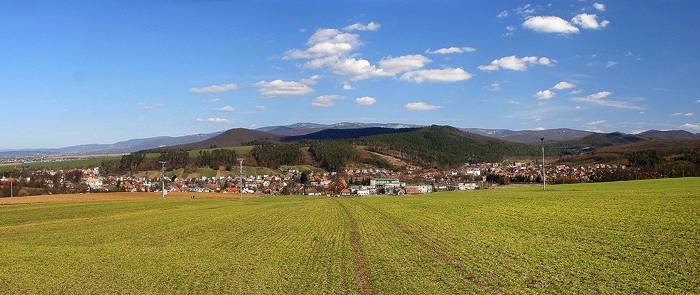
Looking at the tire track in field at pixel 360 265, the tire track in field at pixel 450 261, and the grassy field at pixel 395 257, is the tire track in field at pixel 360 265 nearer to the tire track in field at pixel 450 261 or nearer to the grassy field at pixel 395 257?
the grassy field at pixel 395 257

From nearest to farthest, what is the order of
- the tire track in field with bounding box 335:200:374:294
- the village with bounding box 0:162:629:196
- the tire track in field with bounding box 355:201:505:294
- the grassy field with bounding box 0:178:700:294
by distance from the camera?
1. the tire track in field with bounding box 355:201:505:294
2. the grassy field with bounding box 0:178:700:294
3. the tire track in field with bounding box 335:200:374:294
4. the village with bounding box 0:162:629:196

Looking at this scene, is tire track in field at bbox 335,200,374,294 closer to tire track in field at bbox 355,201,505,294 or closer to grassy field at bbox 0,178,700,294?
grassy field at bbox 0,178,700,294

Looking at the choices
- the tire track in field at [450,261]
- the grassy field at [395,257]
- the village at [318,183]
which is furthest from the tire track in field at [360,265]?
the village at [318,183]

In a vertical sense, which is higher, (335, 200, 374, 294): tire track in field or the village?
(335, 200, 374, 294): tire track in field

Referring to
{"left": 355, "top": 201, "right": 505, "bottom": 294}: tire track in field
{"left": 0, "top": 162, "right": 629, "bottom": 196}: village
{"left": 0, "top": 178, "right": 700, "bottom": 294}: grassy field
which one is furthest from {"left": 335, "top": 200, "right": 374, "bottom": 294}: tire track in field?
{"left": 0, "top": 162, "right": 629, "bottom": 196}: village

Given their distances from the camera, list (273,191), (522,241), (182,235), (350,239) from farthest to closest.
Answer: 1. (273,191)
2. (182,235)
3. (350,239)
4. (522,241)

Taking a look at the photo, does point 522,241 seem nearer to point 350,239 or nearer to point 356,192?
point 350,239

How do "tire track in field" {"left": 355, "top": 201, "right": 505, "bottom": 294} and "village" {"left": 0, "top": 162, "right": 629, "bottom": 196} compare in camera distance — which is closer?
"tire track in field" {"left": 355, "top": 201, "right": 505, "bottom": 294}

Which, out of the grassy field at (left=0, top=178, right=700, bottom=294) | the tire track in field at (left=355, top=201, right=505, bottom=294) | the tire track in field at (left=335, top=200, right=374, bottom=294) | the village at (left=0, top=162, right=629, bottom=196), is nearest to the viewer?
the tire track in field at (left=355, top=201, right=505, bottom=294)

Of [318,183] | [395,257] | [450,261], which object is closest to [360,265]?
[395,257]

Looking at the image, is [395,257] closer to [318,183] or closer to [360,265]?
[360,265]

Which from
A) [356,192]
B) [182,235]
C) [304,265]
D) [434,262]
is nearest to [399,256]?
[434,262]
